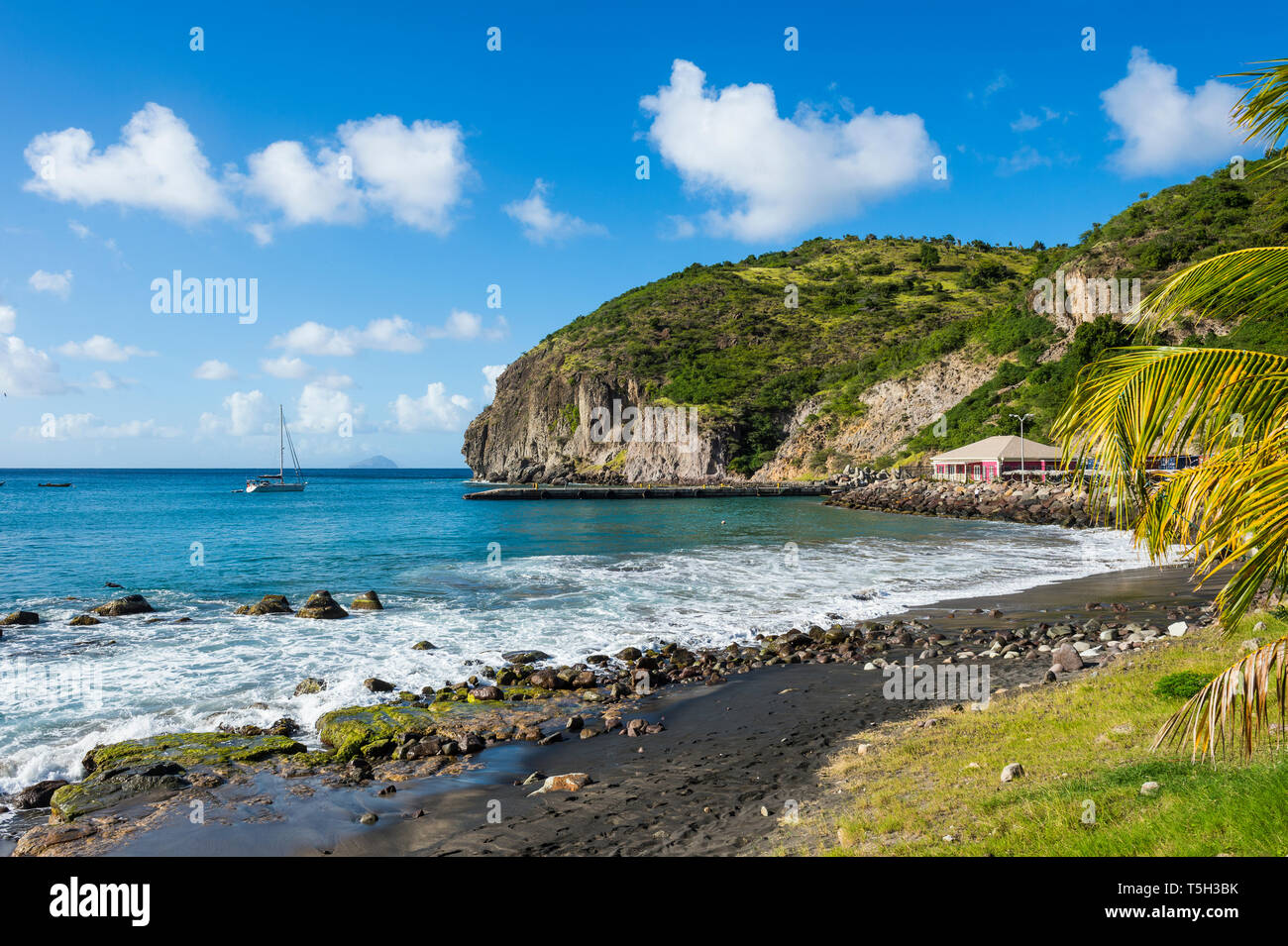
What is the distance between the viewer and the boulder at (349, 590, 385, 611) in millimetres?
23984

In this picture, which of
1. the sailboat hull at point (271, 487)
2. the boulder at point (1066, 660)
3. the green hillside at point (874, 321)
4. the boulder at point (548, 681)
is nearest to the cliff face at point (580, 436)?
the green hillside at point (874, 321)

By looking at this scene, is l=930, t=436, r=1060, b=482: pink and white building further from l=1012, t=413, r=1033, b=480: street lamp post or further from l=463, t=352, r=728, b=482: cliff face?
l=463, t=352, r=728, b=482: cliff face

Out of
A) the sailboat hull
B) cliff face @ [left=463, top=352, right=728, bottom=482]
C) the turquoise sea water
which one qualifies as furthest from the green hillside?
the sailboat hull

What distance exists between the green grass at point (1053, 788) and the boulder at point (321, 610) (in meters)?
17.3

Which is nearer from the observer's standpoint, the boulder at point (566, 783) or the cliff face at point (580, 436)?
the boulder at point (566, 783)

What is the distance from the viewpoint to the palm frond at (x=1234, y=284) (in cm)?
512

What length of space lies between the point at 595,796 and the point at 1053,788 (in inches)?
210

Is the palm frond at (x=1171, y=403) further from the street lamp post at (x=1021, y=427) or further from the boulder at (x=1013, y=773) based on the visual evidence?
the street lamp post at (x=1021, y=427)

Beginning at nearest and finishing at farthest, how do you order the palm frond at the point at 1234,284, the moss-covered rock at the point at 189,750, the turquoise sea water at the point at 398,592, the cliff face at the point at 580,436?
the palm frond at the point at 1234,284, the moss-covered rock at the point at 189,750, the turquoise sea water at the point at 398,592, the cliff face at the point at 580,436

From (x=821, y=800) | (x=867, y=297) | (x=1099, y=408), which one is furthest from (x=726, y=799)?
(x=867, y=297)
